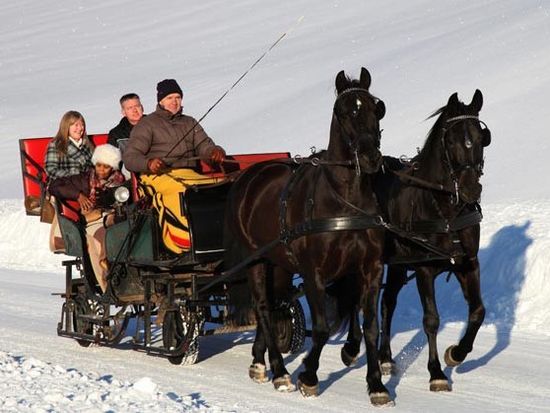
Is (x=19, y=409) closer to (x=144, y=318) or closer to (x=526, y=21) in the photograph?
(x=144, y=318)

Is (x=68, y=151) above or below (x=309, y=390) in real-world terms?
above

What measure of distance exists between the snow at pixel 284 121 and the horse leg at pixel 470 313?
18 centimetres

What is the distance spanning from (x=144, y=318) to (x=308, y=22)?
3263 centimetres

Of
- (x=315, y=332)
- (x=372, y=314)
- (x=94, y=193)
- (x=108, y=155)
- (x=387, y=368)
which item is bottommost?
(x=387, y=368)

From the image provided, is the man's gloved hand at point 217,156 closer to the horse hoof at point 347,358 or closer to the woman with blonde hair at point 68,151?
the woman with blonde hair at point 68,151

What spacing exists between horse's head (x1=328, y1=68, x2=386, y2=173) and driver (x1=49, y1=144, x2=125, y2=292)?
9.85ft

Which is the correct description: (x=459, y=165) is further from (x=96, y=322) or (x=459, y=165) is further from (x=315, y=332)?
(x=96, y=322)

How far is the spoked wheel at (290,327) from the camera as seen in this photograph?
34.0 feet

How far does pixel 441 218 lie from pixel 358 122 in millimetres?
1529

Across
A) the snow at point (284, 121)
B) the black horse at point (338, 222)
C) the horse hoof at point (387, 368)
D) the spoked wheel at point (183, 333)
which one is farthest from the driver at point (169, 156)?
the horse hoof at point (387, 368)

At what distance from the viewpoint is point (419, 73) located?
30.2 metres

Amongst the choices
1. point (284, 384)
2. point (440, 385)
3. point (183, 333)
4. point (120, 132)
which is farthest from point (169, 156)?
point (440, 385)

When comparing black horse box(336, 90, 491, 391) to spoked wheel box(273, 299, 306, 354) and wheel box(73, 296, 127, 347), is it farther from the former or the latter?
wheel box(73, 296, 127, 347)

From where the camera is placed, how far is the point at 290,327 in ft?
34.1
